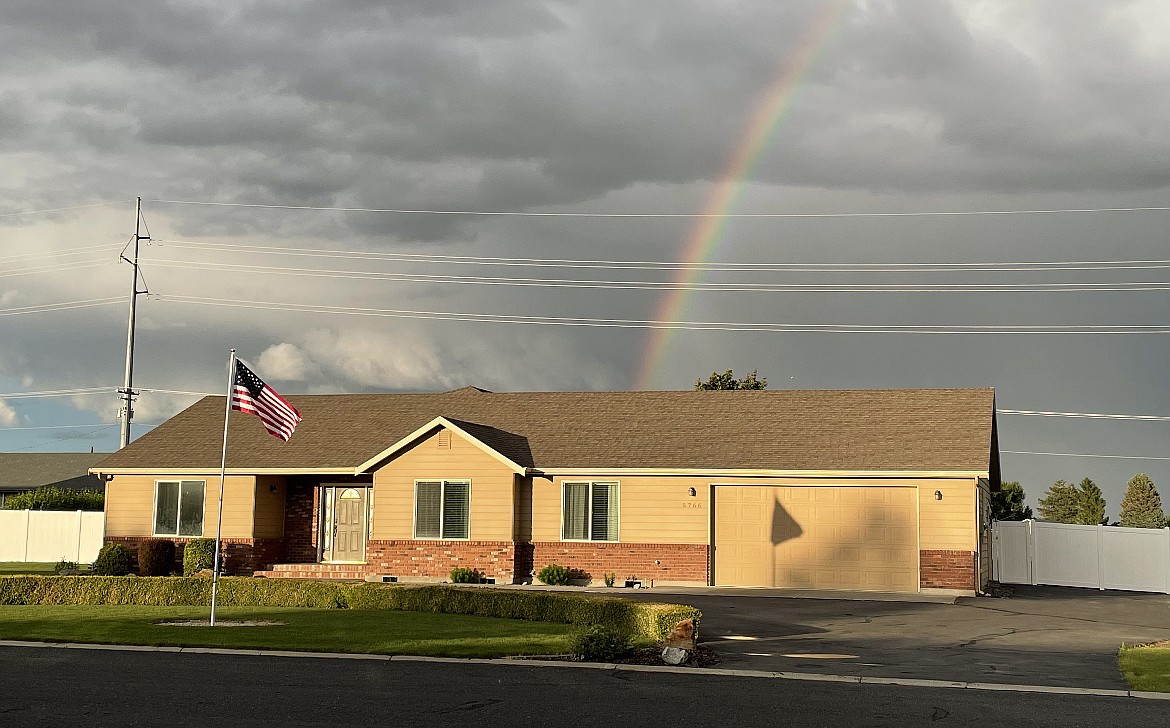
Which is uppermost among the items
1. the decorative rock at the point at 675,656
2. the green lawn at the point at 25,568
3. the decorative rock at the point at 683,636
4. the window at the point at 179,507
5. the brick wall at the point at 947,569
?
the window at the point at 179,507

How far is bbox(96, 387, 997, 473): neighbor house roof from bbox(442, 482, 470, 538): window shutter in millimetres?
1534

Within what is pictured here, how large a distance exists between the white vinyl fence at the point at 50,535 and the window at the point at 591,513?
68.6 feet

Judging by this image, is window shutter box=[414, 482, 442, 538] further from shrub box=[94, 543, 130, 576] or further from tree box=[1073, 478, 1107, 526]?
tree box=[1073, 478, 1107, 526]

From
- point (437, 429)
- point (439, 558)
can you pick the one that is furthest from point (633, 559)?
point (437, 429)

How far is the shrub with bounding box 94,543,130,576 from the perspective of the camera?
3566 cm

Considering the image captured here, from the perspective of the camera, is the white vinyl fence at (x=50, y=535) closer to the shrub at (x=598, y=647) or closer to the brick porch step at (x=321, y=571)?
the brick porch step at (x=321, y=571)

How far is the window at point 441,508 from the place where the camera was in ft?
114

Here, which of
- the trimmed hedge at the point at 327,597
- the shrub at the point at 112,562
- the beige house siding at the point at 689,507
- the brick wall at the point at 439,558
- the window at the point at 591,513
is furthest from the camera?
the shrub at the point at 112,562

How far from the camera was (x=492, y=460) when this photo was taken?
113ft

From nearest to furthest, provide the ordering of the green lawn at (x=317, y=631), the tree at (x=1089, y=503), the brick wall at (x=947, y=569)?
the green lawn at (x=317, y=631) → the brick wall at (x=947, y=569) → the tree at (x=1089, y=503)

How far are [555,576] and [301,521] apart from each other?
893 centimetres

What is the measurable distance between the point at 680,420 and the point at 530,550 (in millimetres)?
6209

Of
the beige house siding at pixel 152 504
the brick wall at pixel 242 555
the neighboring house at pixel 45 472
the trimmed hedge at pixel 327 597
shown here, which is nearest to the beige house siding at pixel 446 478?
the brick wall at pixel 242 555

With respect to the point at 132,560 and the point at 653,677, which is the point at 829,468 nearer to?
the point at 653,677
